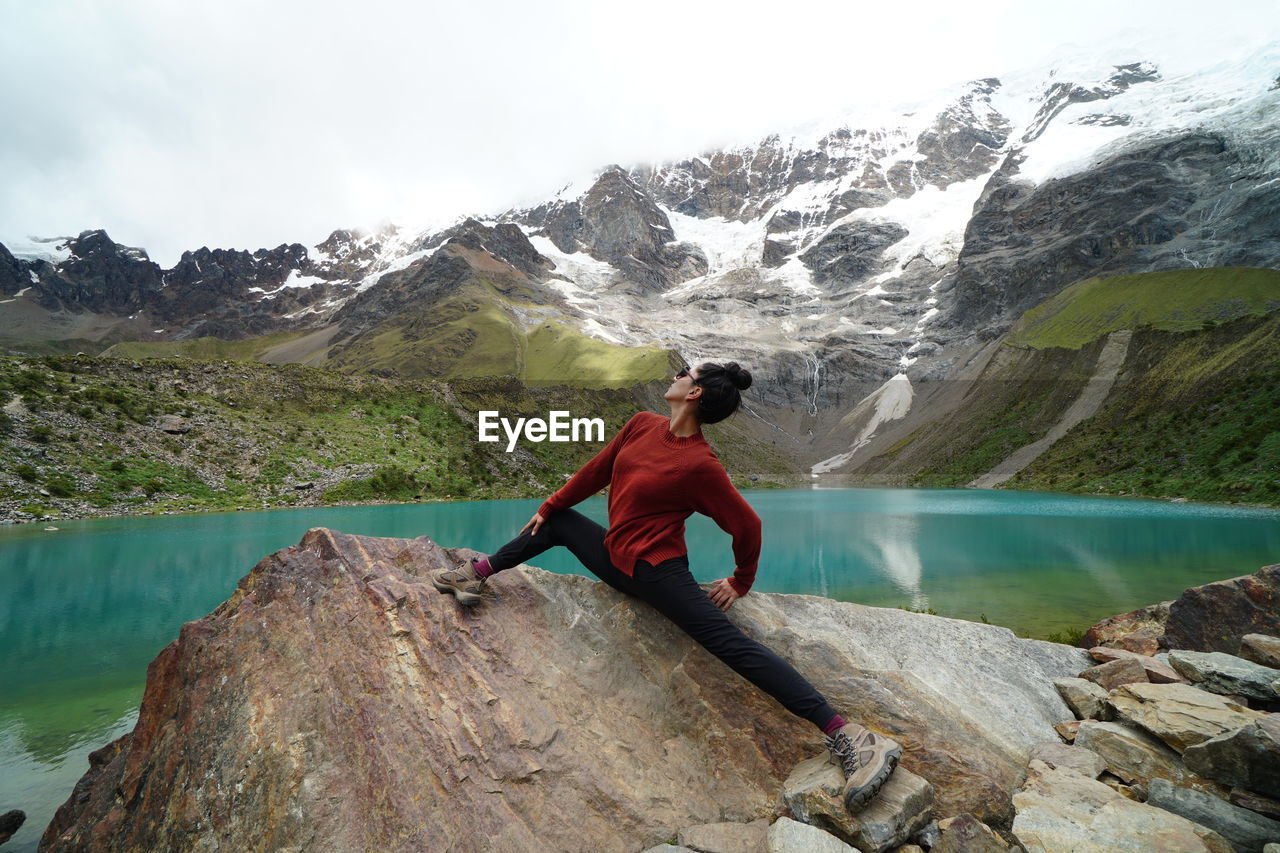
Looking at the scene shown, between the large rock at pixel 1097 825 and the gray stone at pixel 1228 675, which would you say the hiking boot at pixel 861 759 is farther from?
the gray stone at pixel 1228 675

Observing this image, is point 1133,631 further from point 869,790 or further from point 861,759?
point 869,790

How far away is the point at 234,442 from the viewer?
2352 inches

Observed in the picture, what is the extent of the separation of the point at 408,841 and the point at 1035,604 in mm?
22412

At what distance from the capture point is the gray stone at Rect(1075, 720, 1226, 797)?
4.93 metres

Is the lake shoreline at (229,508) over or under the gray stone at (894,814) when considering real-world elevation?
Result: under

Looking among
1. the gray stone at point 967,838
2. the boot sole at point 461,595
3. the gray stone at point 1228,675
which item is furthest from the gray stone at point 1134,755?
the boot sole at point 461,595

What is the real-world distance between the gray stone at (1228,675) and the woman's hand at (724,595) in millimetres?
5522

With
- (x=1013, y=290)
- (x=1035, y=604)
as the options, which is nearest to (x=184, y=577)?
(x=1035, y=604)

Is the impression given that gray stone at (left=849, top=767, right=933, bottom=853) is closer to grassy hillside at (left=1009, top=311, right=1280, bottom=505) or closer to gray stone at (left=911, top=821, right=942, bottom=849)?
gray stone at (left=911, top=821, right=942, bottom=849)

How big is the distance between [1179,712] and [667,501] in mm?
5440

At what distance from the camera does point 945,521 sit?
157 ft

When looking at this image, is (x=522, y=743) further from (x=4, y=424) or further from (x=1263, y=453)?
(x=1263, y=453)

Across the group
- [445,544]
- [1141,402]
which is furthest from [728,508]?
[1141,402]

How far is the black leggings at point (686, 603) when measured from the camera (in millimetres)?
4723
